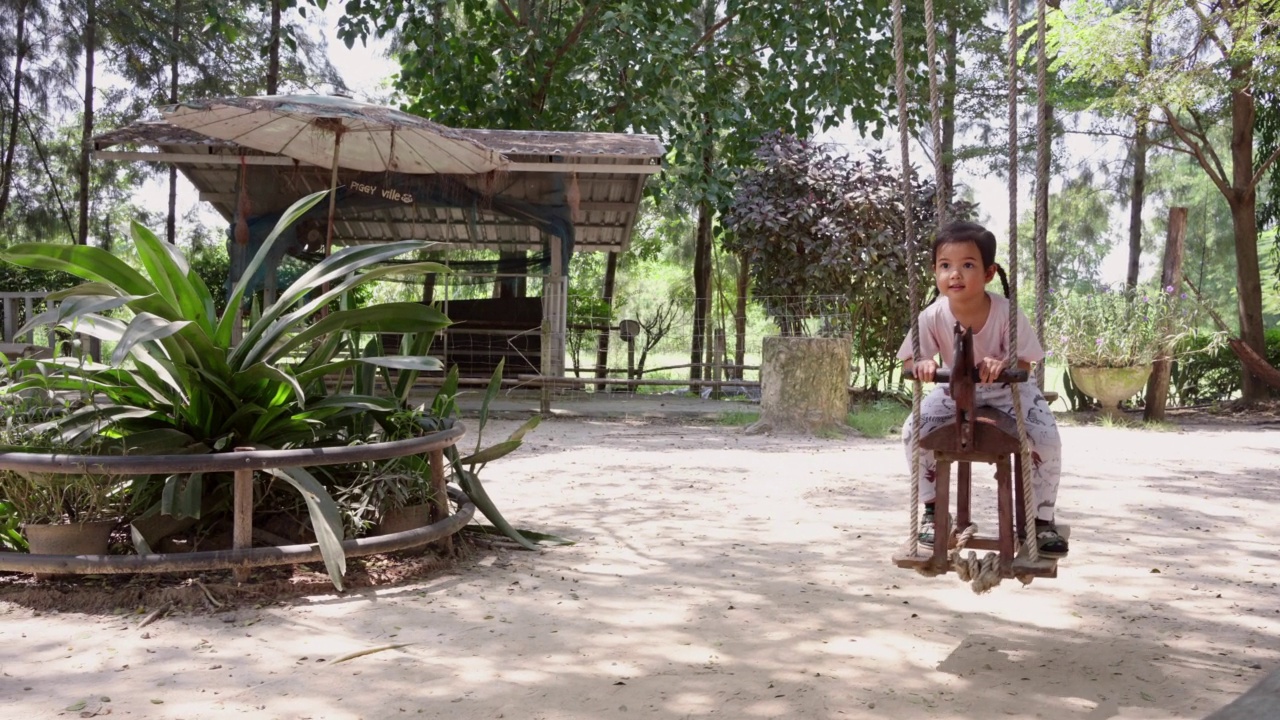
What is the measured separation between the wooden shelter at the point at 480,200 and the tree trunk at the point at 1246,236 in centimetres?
695

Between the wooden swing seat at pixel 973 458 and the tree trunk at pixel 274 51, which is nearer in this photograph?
the wooden swing seat at pixel 973 458

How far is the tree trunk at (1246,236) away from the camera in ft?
42.0

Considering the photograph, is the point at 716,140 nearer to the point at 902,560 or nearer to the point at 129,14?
the point at 129,14

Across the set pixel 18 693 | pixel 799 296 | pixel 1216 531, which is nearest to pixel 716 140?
pixel 799 296

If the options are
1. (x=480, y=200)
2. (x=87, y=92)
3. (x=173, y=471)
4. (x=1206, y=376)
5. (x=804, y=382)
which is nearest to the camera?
(x=173, y=471)

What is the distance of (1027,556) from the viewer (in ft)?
9.93

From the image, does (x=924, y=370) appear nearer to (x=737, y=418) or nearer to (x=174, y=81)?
(x=737, y=418)

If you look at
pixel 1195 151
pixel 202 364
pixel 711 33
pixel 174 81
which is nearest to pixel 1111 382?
pixel 1195 151

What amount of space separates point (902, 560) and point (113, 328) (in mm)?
2968

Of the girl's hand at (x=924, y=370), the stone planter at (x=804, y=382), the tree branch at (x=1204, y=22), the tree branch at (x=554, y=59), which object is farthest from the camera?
the tree branch at (x=554, y=59)

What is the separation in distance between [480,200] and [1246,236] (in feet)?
29.0

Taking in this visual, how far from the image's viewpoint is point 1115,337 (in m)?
10.7

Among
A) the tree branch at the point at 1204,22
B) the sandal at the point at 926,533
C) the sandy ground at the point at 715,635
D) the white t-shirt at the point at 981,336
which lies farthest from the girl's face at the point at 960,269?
the tree branch at the point at 1204,22

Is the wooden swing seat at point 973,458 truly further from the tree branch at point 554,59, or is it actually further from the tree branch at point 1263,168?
the tree branch at point 554,59
